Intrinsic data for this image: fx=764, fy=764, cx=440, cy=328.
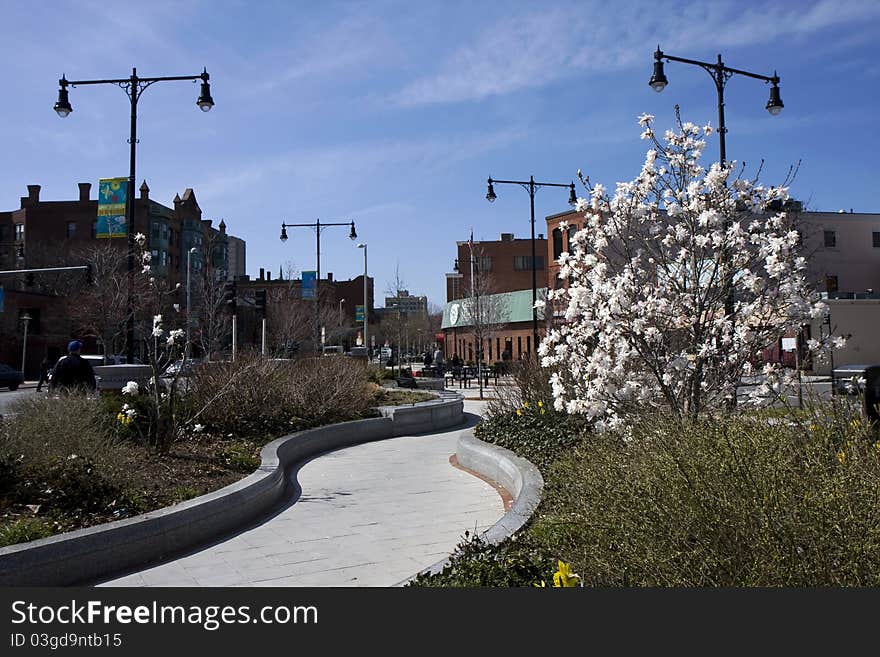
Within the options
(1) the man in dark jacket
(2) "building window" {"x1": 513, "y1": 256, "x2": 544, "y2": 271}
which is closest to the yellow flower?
(1) the man in dark jacket

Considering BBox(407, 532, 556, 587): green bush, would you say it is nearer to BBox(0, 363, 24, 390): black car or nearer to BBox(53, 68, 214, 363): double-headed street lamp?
BBox(53, 68, 214, 363): double-headed street lamp

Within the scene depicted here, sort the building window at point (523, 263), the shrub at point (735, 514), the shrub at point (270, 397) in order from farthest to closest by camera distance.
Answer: the building window at point (523, 263) → the shrub at point (270, 397) → the shrub at point (735, 514)

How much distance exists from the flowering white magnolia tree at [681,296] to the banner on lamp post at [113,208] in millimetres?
13316

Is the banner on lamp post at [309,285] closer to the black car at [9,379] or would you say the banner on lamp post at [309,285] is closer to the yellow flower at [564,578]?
the black car at [9,379]

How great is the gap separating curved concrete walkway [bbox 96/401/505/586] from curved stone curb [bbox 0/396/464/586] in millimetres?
197

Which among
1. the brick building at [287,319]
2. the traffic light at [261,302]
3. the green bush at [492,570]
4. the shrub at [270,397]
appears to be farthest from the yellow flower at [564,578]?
Result: the traffic light at [261,302]

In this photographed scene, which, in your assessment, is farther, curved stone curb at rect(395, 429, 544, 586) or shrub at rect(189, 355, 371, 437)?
shrub at rect(189, 355, 371, 437)

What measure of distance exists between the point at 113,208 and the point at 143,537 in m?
13.9

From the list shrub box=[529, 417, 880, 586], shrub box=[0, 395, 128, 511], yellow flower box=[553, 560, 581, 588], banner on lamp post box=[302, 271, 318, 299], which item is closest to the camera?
shrub box=[529, 417, 880, 586]

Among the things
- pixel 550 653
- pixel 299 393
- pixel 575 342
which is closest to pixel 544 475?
pixel 575 342

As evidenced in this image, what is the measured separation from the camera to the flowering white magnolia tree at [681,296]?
792 cm

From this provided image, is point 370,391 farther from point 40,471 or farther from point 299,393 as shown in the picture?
point 40,471

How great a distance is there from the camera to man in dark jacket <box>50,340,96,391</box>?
37.7 feet

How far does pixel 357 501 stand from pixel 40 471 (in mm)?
3479
